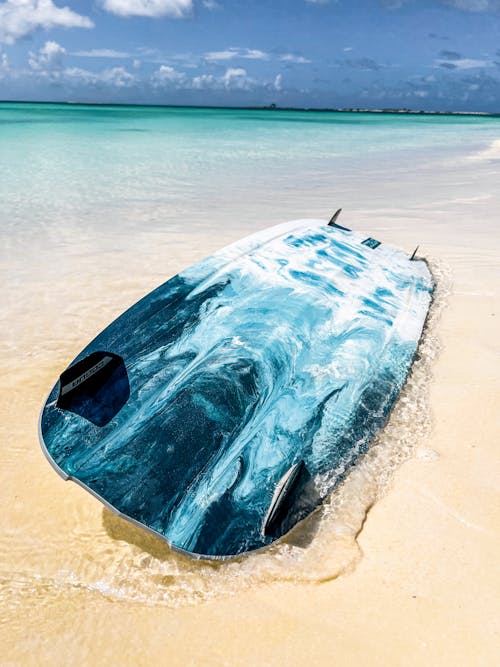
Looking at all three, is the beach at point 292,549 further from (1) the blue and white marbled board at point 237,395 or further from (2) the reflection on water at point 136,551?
(1) the blue and white marbled board at point 237,395

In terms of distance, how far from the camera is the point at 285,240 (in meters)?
4.32

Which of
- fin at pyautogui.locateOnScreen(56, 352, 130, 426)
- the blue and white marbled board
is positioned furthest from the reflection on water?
fin at pyautogui.locateOnScreen(56, 352, 130, 426)

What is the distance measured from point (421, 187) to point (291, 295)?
1012cm

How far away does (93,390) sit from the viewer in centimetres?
263

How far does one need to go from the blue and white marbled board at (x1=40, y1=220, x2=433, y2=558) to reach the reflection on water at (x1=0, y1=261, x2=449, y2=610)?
120mm

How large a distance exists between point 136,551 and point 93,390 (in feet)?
2.71

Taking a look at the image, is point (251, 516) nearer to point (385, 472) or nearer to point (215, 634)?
point (215, 634)

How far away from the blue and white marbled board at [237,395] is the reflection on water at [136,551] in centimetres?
12

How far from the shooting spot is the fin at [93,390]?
257cm

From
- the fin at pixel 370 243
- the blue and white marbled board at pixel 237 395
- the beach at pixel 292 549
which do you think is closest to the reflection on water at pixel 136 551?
the beach at pixel 292 549

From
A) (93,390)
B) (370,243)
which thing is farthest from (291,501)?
(370,243)

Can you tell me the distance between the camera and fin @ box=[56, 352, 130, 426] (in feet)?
8.42

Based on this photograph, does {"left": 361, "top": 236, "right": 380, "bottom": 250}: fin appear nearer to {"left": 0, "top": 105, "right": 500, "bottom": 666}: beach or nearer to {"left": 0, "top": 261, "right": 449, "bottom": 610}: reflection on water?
{"left": 0, "top": 105, "right": 500, "bottom": 666}: beach

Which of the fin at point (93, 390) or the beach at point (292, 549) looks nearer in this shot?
the beach at point (292, 549)
